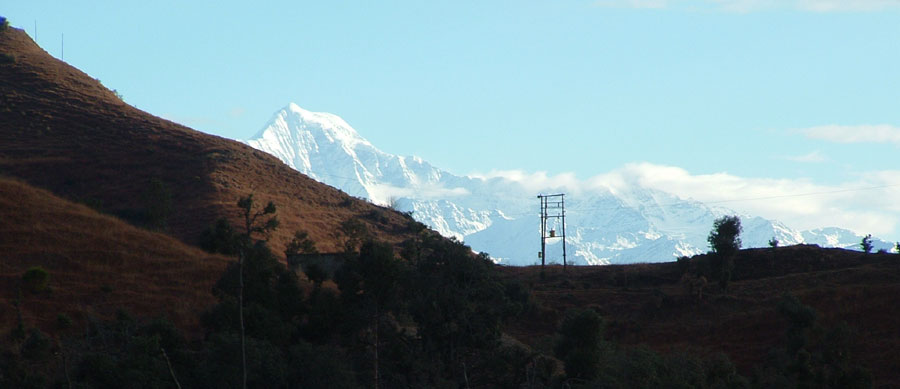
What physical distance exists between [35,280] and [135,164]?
3720 centimetres

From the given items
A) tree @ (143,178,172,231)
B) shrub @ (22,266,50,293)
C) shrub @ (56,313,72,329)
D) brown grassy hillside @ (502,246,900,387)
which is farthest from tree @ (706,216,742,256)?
shrub @ (22,266,50,293)

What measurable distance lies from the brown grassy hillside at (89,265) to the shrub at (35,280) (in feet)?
0.90

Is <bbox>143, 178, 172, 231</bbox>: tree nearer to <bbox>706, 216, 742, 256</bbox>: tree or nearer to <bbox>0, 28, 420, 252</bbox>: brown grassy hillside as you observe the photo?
<bbox>0, 28, 420, 252</bbox>: brown grassy hillside

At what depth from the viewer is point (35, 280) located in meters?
42.2

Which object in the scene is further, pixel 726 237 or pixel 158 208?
pixel 726 237

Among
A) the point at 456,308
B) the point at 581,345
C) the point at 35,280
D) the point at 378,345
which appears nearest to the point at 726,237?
the point at 581,345

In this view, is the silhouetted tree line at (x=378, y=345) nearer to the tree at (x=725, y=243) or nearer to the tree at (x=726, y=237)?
the tree at (x=725, y=243)

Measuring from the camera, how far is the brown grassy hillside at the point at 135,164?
7006cm

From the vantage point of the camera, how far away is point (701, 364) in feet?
129

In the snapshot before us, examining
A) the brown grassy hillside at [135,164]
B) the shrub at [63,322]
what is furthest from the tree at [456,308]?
the brown grassy hillside at [135,164]

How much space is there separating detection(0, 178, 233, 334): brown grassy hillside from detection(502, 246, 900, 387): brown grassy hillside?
16.8m

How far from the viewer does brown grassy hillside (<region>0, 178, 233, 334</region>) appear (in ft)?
136

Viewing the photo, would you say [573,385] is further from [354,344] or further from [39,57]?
[39,57]

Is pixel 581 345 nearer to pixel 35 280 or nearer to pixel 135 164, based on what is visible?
pixel 35 280
